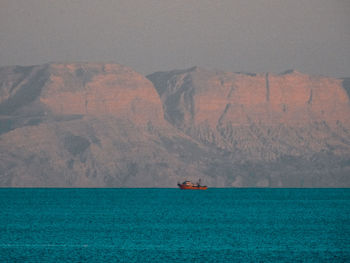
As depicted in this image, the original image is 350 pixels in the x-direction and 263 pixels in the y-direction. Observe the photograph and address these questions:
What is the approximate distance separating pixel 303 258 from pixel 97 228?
50.0 m

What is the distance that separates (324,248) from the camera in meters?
106

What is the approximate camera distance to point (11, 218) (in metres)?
162

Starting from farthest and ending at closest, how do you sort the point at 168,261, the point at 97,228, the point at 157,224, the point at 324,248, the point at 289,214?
the point at 289,214
the point at 157,224
the point at 97,228
the point at 324,248
the point at 168,261

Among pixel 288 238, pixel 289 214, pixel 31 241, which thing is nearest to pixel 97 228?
pixel 31 241

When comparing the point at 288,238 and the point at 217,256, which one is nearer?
the point at 217,256

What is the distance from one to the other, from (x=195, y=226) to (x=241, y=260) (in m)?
47.3

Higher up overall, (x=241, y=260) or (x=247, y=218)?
(x=241, y=260)

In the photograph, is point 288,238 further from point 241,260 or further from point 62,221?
point 62,221

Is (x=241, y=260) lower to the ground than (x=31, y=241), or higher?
higher

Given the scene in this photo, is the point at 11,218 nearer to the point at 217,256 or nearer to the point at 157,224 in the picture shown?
the point at 157,224

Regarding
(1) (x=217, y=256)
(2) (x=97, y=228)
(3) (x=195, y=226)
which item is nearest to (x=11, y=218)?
(2) (x=97, y=228)

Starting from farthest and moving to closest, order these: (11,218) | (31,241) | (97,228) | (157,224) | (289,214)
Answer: (289,214) < (11,218) < (157,224) < (97,228) < (31,241)

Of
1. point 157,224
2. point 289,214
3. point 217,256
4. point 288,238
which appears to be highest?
point 217,256

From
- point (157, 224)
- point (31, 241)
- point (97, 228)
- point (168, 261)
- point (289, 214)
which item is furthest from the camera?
point (289, 214)
